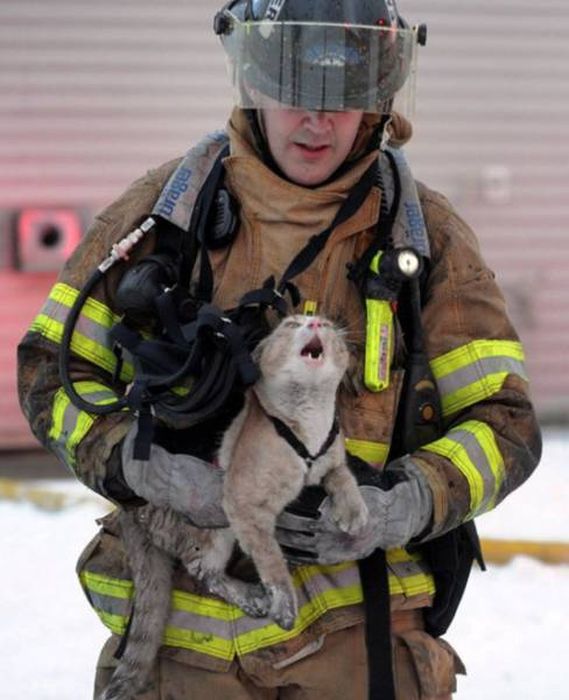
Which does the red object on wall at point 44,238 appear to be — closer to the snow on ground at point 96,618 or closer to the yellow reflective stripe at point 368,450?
the snow on ground at point 96,618

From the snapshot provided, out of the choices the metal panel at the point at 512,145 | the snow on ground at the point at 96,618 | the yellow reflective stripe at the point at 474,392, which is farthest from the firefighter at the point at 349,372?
the metal panel at the point at 512,145

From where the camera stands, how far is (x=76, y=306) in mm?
2684

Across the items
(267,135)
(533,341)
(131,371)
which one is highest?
(267,135)

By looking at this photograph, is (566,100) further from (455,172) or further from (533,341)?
(533,341)

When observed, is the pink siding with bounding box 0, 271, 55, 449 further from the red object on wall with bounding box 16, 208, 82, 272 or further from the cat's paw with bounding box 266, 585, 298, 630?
the cat's paw with bounding box 266, 585, 298, 630

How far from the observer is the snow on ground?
5184 mm

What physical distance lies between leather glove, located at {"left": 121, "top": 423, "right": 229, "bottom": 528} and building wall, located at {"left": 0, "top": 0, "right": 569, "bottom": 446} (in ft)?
20.1

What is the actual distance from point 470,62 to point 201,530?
7.05 meters

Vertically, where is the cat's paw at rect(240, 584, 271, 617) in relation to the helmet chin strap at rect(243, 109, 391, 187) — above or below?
below

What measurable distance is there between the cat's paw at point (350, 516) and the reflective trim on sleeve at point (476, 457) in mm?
268

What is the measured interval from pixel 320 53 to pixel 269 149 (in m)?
0.21

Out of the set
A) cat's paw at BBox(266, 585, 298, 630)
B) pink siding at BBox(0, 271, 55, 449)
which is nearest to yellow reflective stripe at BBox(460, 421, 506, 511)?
cat's paw at BBox(266, 585, 298, 630)

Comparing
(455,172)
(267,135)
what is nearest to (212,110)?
(455,172)

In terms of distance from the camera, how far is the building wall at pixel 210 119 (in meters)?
8.59
